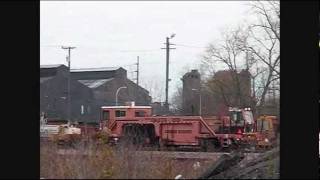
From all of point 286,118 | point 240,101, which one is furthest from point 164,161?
point 240,101

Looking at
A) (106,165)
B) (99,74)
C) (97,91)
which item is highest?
(99,74)

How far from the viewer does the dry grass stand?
6.70 meters

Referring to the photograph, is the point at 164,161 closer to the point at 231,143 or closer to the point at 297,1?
the point at 297,1

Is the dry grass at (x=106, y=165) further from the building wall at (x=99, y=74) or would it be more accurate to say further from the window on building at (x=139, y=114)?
the building wall at (x=99, y=74)

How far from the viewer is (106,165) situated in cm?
690

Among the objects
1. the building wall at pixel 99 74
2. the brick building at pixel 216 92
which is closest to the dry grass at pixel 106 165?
the brick building at pixel 216 92

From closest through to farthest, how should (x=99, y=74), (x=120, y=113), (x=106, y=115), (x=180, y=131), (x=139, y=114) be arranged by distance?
(x=180, y=131) → (x=139, y=114) → (x=120, y=113) → (x=106, y=115) → (x=99, y=74)

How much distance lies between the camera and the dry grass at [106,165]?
6703mm

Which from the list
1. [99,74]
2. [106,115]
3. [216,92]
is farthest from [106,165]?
[99,74]

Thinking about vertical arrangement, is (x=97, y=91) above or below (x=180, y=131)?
above

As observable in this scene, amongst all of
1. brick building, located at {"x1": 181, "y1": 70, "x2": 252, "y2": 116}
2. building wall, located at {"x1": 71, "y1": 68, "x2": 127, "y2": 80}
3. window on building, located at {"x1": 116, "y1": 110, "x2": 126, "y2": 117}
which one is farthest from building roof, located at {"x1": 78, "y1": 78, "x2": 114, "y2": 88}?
window on building, located at {"x1": 116, "y1": 110, "x2": 126, "y2": 117}

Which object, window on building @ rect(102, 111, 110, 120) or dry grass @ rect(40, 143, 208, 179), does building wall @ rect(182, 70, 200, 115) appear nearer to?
window on building @ rect(102, 111, 110, 120)

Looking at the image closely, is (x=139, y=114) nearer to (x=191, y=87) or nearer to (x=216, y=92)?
(x=216, y=92)
